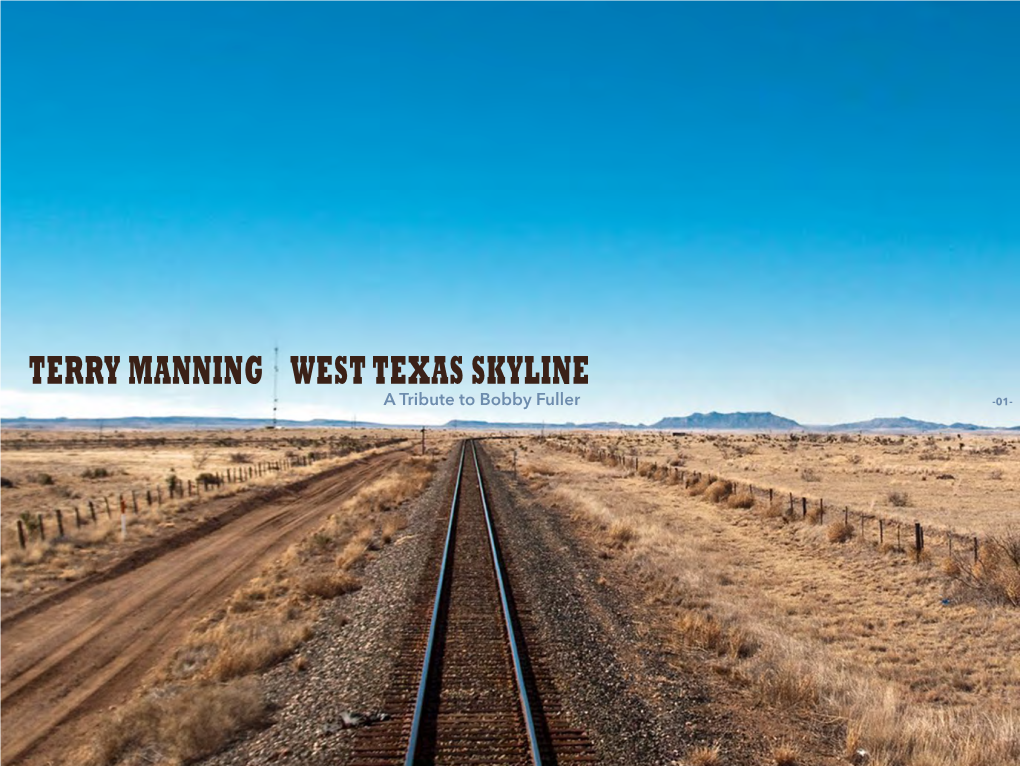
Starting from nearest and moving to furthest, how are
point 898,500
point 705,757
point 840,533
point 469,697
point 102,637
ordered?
point 705,757 → point 469,697 → point 102,637 → point 840,533 → point 898,500

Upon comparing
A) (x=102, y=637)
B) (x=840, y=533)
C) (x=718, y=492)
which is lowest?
(x=102, y=637)

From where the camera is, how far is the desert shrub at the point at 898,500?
32.1 metres

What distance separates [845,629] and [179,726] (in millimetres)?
12083

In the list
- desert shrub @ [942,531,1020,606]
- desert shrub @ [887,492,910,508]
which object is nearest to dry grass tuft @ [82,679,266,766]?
desert shrub @ [942,531,1020,606]

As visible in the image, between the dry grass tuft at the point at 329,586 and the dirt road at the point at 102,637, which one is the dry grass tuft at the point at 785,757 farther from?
the dry grass tuft at the point at 329,586

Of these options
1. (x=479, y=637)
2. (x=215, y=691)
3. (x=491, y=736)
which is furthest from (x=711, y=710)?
(x=215, y=691)

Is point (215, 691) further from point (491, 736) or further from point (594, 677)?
point (594, 677)

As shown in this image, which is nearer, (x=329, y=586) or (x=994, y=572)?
(x=994, y=572)

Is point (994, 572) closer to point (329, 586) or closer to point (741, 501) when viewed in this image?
point (741, 501)

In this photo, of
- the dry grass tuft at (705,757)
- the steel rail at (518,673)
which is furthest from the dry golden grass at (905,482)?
the dry grass tuft at (705,757)

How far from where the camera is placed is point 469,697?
9445mm

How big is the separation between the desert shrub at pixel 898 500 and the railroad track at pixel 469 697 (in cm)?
2360

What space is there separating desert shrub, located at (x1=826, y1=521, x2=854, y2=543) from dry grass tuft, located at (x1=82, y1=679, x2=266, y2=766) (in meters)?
17.8

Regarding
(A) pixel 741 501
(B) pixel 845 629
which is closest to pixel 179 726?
(B) pixel 845 629
